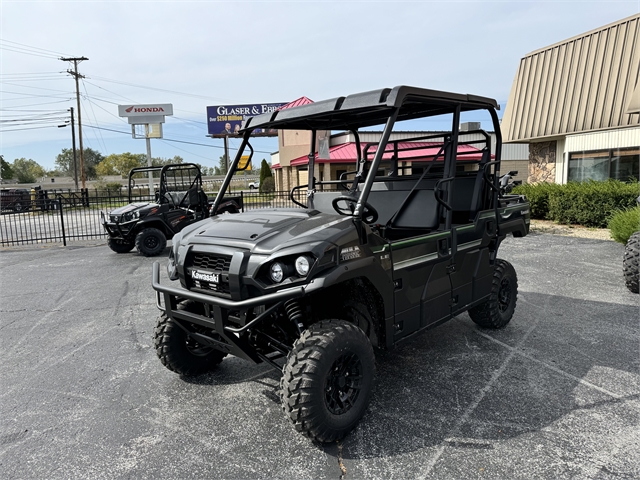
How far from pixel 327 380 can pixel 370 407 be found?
643 mm

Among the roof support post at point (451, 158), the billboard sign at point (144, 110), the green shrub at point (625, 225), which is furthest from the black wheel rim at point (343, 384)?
the billboard sign at point (144, 110)

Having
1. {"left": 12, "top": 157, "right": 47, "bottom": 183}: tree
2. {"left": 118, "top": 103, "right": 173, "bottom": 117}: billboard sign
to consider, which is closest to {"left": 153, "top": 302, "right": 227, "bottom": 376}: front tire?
{"left": 118, "top": 103, "right": 173, "bottom": 117}: billboard sign

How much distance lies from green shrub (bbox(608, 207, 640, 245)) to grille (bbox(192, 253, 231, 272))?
835 cm

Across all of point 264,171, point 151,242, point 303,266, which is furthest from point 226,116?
point 303,266

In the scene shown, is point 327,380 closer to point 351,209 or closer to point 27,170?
point 351,209

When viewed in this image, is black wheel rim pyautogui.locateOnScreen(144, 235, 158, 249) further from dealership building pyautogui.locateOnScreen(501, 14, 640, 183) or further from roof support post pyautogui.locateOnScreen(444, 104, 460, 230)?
dealership building pyautogui.locateOnScreen(501, 14, 640, 183)

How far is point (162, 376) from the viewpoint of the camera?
3.71 m

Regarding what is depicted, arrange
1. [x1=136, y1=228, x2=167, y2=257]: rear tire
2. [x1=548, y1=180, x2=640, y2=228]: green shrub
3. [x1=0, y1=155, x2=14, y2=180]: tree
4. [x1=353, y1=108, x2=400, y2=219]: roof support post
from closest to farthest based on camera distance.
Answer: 1. [x1=353, y1=108, x2=400, y2=219]: roof support post
2. [x1=136, y1=228, x2=167, y2=257]: rear tire
3. [x1=548, y1=180, x2=640, y2=228]: green shrub
4. [x1=0, y1=155, x2=14, y2=180]: tree

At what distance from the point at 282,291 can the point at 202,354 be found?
1431 mm

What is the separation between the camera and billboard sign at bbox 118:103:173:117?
1053 inches

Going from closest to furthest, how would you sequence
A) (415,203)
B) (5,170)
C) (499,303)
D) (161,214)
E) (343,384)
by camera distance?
(343,384) < (415,203) < (499,303) < (161,214) < (5,170)

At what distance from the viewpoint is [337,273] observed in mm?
2639

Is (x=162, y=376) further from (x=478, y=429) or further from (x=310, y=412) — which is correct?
(x=478, y=429)

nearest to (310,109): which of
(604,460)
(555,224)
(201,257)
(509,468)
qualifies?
(201,257)
